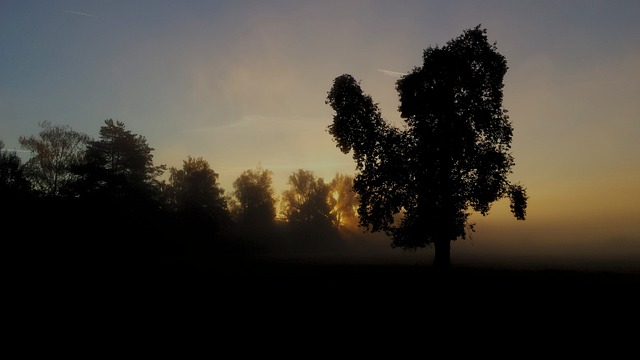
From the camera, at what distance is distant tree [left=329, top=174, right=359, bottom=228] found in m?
110

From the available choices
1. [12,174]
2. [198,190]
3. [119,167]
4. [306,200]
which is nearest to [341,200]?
[306,200]

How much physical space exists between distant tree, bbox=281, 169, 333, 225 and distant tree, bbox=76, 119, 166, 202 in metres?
43.3

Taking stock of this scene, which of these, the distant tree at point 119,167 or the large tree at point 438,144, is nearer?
the large tree at point 438,144

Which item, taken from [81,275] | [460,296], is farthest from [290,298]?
[81,275]

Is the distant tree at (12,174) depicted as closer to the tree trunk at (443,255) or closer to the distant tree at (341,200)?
the tree trunk at (443,255)

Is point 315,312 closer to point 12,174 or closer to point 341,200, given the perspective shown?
point 12,174

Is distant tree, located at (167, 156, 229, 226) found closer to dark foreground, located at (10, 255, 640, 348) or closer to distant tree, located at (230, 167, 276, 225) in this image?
distant tree, located at (230, 167, 276, 225)

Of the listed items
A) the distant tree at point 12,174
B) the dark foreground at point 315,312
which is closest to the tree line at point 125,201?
the distant tree at point 12,174

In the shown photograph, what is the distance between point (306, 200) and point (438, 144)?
82.6m

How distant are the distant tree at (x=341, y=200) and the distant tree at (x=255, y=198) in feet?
62.8

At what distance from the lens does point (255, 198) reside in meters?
98.4

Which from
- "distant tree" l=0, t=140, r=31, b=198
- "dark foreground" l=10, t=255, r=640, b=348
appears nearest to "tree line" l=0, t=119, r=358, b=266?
"distant tree" l=0, t=140, r=31, b=198

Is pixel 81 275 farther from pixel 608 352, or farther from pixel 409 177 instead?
pixel 608 352

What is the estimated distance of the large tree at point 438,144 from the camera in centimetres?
2514
